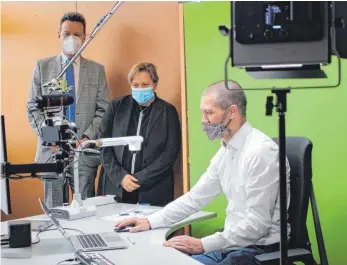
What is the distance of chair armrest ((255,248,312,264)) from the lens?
1.97 meters

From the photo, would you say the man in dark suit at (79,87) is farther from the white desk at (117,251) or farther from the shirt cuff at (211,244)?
the shirt cuff at (211,244)

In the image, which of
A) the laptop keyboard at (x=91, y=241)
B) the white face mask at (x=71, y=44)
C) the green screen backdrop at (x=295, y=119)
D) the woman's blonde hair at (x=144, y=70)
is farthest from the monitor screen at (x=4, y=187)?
the white face mask at (x=71, y=44)

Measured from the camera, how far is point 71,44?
373cm

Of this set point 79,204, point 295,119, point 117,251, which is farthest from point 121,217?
point 295,119

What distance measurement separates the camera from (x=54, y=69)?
12.4 ft

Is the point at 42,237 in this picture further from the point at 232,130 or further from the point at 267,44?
the point at 267,44

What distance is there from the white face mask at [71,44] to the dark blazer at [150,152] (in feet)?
1.72

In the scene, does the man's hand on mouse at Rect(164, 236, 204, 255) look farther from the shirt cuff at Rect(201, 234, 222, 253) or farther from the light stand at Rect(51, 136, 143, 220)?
the light stand at Rect(51, 136, 143, 220)

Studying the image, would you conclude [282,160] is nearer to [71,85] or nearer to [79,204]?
[79,204]

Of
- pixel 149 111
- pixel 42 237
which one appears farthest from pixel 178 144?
pixel 42 237

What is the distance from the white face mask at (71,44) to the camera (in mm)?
3727

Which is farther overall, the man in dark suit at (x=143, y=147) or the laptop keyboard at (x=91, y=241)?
the man in dark suit at (x=143, y=147)

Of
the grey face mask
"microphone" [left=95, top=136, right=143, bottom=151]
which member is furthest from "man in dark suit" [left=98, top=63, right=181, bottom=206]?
the grey face mask

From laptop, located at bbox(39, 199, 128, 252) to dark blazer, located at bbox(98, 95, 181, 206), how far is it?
0.98 metres
